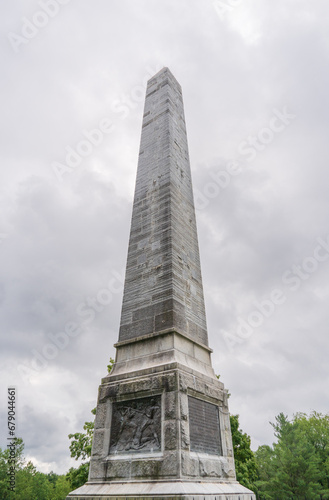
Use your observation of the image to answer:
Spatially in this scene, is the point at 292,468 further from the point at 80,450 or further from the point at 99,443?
the point at 99,443

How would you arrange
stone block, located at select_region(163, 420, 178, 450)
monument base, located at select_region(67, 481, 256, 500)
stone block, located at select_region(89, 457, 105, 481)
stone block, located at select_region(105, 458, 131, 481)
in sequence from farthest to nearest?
stone block, located at select_region(89, 457, 105, 481) < stone block, located at select_region(105, 458, 131, 481) < stone block, located at select_region(163, 420, 178, 450) < monument base, located at select_region(67, 481, 256, 500)

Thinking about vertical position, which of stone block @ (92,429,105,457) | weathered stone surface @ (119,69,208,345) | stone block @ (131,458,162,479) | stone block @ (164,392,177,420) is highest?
weathered stone surface @ (119,69,208,345)

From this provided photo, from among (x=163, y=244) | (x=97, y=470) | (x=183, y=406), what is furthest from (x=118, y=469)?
(x=163, y=244)

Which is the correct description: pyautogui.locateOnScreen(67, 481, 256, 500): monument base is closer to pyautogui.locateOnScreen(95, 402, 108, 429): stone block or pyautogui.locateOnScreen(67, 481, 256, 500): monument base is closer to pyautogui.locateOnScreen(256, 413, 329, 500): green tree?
pyautogui.locateOnScreen(95, 402, 108, 429): stone block

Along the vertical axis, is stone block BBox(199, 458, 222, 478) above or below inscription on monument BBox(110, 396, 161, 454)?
below

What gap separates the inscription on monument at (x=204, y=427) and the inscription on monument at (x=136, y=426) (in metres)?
0.62

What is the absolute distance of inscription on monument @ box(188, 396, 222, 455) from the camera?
550cm

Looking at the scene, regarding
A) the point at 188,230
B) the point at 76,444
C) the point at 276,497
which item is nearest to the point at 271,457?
the point at 276,497

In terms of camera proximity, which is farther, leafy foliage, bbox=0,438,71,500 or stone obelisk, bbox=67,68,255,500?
leafy foliage, bbox=0,438,71,500

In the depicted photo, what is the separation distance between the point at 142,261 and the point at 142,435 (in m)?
3.77

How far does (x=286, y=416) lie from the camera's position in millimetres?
33156

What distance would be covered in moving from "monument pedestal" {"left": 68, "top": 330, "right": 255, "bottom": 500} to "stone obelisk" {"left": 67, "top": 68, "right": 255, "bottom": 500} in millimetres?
15

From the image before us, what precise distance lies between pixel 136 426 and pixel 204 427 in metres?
1.26

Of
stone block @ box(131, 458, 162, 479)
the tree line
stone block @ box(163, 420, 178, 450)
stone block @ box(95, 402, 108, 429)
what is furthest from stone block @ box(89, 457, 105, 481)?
the tree line
